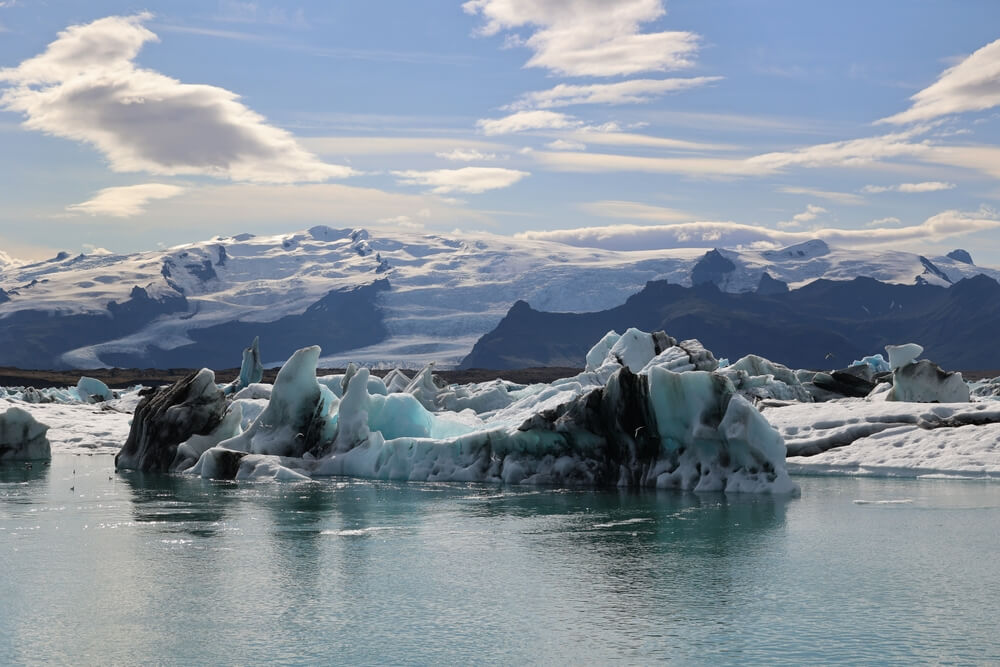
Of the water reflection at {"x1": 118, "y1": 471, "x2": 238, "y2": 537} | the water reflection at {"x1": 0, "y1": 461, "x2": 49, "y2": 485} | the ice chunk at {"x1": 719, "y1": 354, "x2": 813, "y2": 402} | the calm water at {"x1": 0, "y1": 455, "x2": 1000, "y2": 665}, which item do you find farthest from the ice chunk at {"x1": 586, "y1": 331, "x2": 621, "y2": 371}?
the calm water at {"x1": 0, "y1": 455, "x2": 1000, "y2": 665}

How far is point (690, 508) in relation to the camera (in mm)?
19266

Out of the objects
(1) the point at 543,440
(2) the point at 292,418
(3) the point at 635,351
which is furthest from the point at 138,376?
(1) the point at 543,440

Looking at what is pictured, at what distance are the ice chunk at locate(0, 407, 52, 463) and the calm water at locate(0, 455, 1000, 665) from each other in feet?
37.8

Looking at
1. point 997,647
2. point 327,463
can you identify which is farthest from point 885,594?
point 327,463

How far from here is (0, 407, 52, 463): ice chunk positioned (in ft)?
103

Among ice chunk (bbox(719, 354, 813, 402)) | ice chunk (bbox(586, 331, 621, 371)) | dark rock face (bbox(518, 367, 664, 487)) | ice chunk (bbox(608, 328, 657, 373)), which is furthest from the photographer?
ice chunk (bbox(586, 331, 621, 371))

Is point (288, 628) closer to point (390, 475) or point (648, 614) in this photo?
point (648, 614)

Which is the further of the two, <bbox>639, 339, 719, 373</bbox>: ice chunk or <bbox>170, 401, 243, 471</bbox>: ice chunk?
<bbox>639, 339, 719, 373</bbox>: ice chunk

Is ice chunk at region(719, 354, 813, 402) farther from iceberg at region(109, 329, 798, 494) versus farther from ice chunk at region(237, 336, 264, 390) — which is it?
ice chunk at region(237, 336, 264, 390)

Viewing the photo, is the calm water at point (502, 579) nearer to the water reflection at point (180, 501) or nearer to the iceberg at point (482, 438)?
the water reflection at point (180, 501)

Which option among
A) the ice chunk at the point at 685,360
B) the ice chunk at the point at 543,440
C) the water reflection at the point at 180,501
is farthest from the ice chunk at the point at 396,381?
the water reflection at the point at 180,501

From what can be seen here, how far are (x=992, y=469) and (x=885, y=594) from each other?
14.0m

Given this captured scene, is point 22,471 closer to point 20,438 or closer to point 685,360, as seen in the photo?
point 20,438

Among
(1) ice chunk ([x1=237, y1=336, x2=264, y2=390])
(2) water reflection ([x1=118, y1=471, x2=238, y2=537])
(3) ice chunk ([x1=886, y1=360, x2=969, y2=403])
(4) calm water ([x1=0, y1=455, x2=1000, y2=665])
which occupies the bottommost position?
(4) calm water ([x1=0, y1=455, x2=1000, y2=665])
